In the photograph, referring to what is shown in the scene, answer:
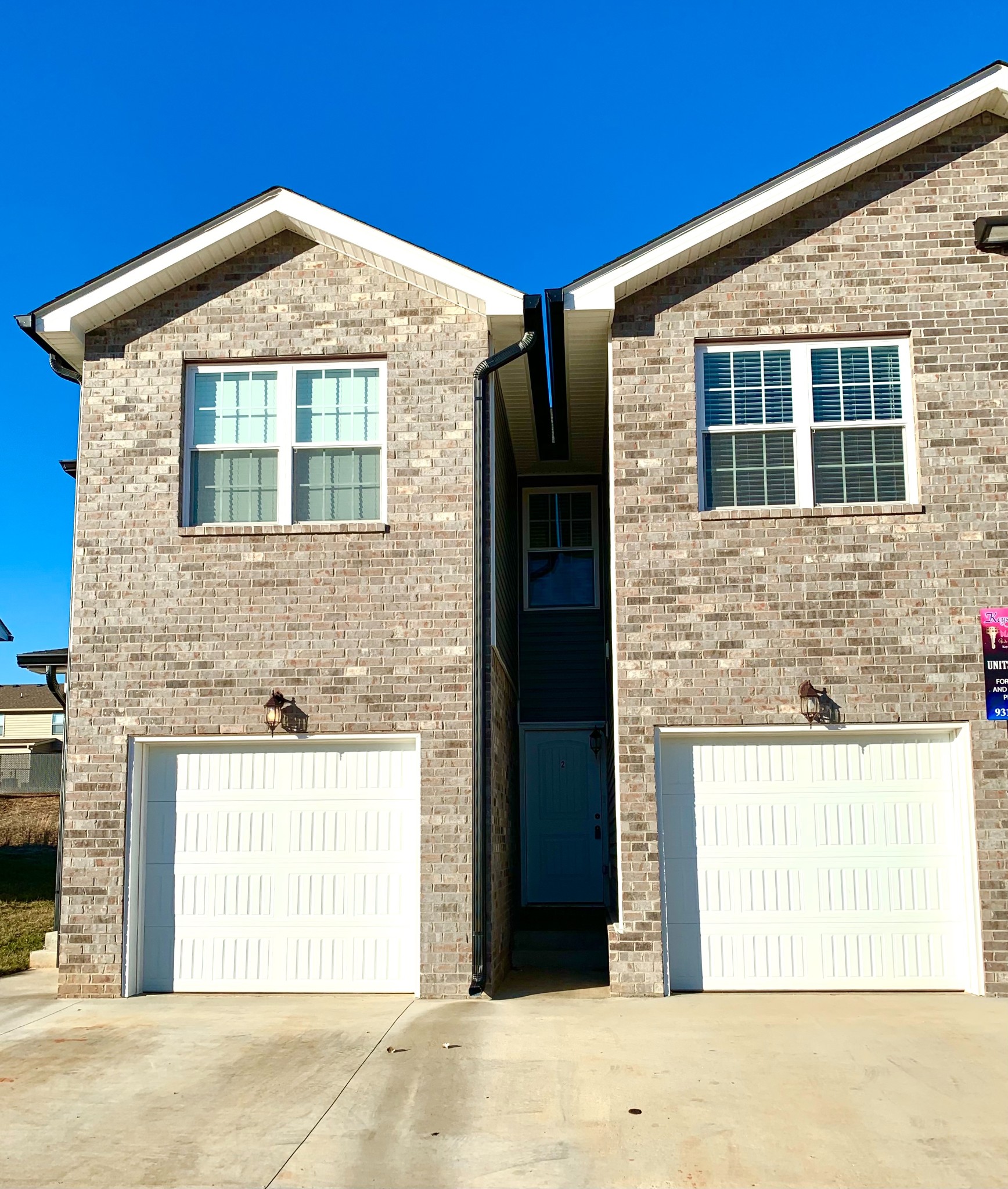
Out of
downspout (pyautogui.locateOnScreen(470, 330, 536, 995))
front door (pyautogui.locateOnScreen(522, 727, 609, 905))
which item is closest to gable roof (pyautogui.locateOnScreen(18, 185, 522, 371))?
downspout (pyautogui.locateOnScreen(470, 330, 536, 995))

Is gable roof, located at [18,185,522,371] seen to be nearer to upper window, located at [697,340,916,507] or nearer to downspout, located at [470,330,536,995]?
downspout, located at [470,330,536,995]

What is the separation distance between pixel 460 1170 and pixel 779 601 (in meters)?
5.70

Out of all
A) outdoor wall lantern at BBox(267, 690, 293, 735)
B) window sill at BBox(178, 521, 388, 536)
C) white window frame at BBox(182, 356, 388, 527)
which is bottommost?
outdoor wall lantern at BBox(267, 690, 293, 735)

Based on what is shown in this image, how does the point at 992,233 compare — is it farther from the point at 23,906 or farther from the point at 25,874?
the point at 25,874

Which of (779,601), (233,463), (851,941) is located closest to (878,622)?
(779,601)

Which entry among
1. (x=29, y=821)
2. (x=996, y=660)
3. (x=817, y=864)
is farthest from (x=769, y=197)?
(x=29, y=821)

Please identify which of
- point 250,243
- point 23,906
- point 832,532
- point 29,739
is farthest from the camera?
point 29,739

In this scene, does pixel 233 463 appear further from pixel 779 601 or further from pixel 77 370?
pixel 779 601

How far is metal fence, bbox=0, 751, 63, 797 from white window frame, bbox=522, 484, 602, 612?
25071mm

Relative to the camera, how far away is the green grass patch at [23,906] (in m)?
12.3

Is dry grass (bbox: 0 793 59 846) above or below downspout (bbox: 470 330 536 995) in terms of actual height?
below

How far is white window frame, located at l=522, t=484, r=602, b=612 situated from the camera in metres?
14.5

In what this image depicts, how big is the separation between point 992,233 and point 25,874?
15703mm

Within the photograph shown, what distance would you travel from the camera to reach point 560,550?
14.7 metres
